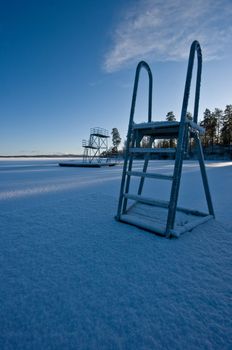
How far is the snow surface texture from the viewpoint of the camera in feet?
3.13

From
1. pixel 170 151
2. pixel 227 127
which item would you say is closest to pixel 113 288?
pixel 170 151

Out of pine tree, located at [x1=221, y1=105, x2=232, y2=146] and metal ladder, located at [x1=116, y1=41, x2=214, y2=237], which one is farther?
pine tree, located at [x1=221, y1=105, x2=232, y2=146]

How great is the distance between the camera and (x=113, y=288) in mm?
1290

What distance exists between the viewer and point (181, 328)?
100cm

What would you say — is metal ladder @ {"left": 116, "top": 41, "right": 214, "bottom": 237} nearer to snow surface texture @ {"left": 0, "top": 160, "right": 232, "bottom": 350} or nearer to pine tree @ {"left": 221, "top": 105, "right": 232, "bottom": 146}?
snow surface texture @ {"left": 0, "top": 160, "right": 232, "bottom": 350}

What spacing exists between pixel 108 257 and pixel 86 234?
0.57m

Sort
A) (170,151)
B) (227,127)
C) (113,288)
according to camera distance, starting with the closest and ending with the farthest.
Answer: (113,288) → (170,151) → (227,127)

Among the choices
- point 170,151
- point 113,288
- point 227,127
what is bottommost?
point 113,288

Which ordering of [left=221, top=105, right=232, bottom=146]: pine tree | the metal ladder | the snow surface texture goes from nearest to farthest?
1. the snow surface texture
2. the metal ladder
3. [left=221, top=105, right=232, bottom=146]: pine tree

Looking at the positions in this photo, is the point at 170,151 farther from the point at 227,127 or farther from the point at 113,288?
the point at 227,127

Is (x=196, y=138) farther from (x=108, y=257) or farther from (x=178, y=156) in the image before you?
(x=108, y=257)

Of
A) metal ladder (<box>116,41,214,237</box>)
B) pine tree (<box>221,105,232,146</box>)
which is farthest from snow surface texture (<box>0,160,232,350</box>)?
pine tree (<box>221,105,232,146</box>)

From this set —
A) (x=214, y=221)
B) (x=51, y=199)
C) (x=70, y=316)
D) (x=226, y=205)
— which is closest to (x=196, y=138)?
(x=214, y=221)

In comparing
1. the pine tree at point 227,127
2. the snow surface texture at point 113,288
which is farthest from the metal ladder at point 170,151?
A: the pine tree at point 227,127
